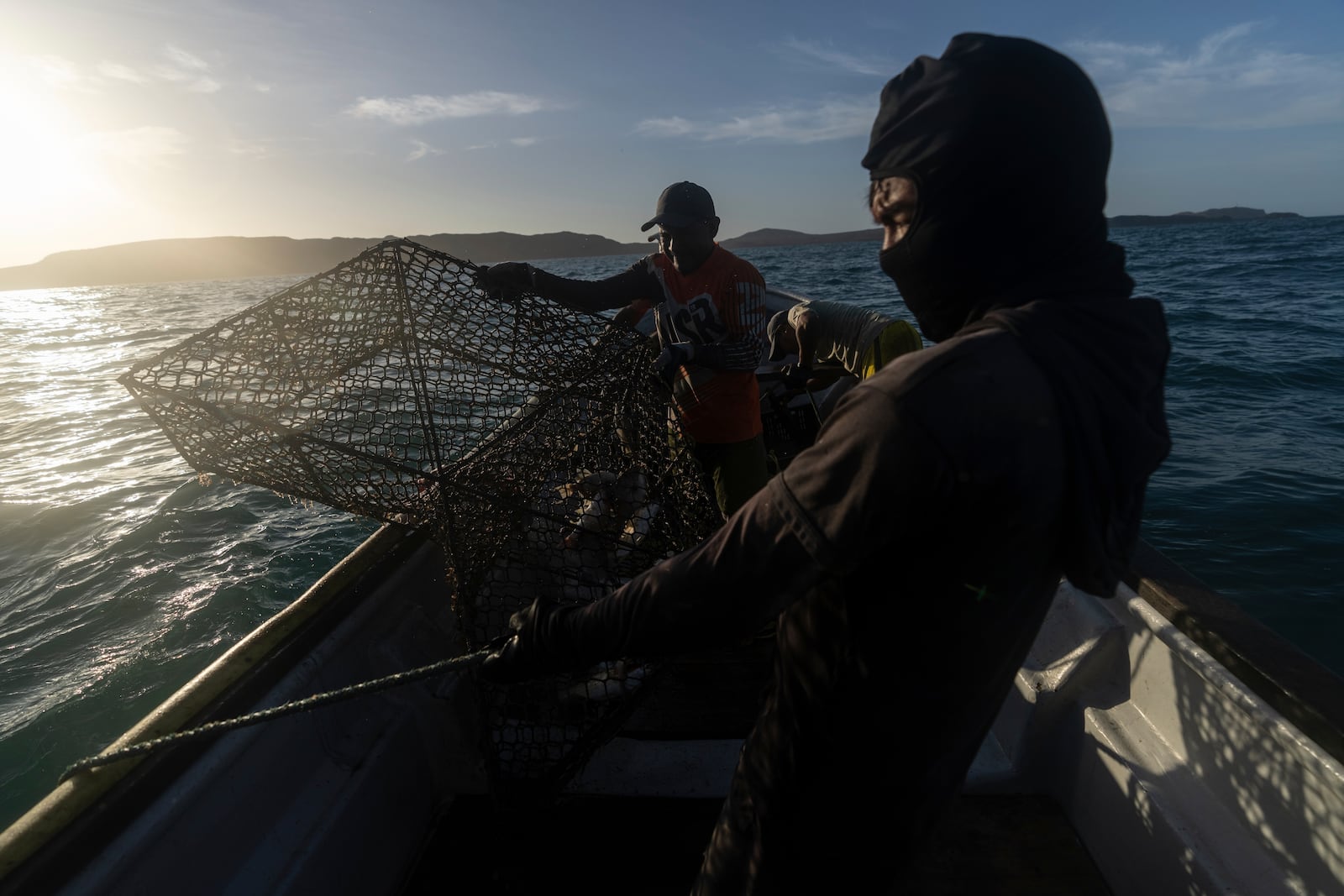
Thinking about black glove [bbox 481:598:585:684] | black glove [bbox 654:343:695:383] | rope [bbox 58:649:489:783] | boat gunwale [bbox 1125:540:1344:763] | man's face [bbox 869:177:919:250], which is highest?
man's face [bbox 869:177:919:250]

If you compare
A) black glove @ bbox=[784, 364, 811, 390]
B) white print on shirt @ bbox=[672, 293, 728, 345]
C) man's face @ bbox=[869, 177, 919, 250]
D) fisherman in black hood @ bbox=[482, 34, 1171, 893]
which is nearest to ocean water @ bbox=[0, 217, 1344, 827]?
black glove @ bbox=[784, 364, 811, 390]

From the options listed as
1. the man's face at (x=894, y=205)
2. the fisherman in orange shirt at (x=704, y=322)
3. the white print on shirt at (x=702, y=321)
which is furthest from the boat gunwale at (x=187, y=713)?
the man's face at (x=894, y=205)

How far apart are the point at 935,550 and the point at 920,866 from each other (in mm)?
1944

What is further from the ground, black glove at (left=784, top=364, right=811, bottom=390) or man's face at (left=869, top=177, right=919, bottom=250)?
man's face at (left=869, top=177, right=919, bottom=250)

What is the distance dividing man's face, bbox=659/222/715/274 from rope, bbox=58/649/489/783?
220 centimetres

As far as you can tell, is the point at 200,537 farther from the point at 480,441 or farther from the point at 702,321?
the point at 702,321

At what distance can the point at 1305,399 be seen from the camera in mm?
11742

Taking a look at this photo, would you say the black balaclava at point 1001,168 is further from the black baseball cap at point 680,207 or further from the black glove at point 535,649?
the black baseball cap at point 680,207

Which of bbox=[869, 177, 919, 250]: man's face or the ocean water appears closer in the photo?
bbox=[869, 177, 919, 250]: man's face

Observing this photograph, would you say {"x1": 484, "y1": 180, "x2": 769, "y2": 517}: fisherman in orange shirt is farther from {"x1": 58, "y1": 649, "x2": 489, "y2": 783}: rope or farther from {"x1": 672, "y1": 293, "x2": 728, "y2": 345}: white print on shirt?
{"x1": 58, "y1": 649, "x2": 489, "y2": 783}: rope

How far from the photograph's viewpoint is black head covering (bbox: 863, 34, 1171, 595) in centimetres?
93

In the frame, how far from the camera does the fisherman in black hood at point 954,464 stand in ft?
2.93

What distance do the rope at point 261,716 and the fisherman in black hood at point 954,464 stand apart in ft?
1.76

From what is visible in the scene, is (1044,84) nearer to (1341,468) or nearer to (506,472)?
(506,472)
